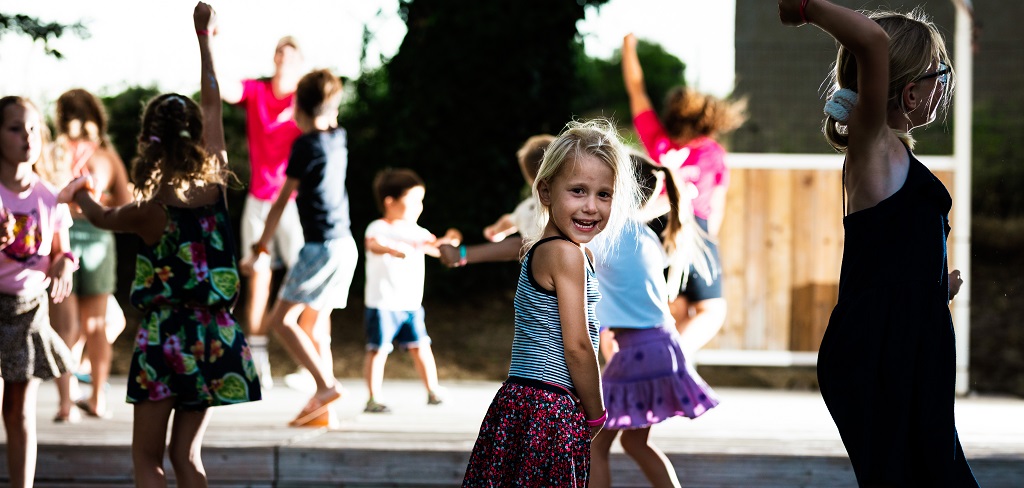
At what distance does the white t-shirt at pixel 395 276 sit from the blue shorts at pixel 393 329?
35 millimetres

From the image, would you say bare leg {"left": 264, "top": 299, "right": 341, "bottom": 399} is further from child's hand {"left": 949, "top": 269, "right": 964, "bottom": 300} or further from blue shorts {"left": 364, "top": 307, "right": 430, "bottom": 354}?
child's hand {"left": 949, "top": 269, "right": 964, "bottom": 300}

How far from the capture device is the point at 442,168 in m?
10.2

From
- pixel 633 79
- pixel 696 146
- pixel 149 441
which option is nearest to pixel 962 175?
pixel 696 146

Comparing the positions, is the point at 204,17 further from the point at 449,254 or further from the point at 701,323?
the point at 701,323

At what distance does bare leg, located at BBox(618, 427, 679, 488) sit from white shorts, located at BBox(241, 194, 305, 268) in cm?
280

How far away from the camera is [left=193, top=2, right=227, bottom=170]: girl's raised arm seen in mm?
3762

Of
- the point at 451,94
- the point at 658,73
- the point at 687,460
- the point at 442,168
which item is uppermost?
the point at 658,73

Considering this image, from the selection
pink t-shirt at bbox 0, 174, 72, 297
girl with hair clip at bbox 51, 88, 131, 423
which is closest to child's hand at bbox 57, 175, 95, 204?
pink t-shirt at bbox 0, 174, 72, 297

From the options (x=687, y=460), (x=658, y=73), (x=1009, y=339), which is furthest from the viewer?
(x=658, y=73)

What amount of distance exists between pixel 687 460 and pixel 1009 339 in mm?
6437

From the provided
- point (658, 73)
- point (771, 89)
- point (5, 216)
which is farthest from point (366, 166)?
point (658, 73)

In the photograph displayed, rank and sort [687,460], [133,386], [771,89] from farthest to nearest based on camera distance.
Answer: [771,89] → [687,460] → [133,386]

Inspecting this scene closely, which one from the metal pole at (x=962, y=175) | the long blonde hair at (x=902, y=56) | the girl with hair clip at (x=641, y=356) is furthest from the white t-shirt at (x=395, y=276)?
the metal pole at (x=962, y=175)

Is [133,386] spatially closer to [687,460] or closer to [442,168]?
[687,460]
